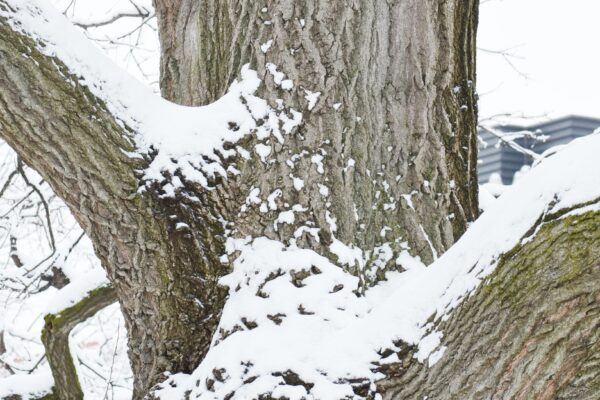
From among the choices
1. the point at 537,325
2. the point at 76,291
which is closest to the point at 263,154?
the point at 537,325

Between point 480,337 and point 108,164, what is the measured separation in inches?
44.8

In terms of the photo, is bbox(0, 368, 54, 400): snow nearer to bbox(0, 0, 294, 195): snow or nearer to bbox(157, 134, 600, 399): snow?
bbox(157, 134, 600, 399): snow

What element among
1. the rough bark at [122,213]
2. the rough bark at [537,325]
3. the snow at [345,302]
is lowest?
the rough bark at [537,325]

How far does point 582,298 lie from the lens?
4.29ft

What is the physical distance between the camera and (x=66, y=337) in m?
2.98

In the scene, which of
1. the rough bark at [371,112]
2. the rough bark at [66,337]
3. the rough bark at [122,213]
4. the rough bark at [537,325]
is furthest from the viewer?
the rough bark at [66,337]

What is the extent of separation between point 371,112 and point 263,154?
1.25 ft

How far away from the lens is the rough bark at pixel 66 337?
2.91 meters

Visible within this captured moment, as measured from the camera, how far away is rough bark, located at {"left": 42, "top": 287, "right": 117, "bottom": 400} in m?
2.91

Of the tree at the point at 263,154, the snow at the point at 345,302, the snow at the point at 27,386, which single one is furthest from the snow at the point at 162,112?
the snow at the point at 27,386

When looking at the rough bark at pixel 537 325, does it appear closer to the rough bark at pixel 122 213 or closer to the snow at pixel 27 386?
the rough bark at pixel 122 213

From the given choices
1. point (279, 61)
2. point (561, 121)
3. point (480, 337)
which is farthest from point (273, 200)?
point (561, 121)

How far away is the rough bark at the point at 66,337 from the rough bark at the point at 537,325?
1885 millimetres

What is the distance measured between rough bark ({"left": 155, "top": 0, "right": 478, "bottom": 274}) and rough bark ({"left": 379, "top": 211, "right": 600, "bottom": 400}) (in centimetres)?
63
